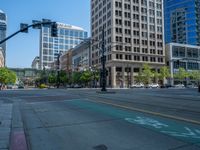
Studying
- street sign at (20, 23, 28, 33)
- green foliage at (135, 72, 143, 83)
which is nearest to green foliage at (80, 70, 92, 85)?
green foliage at (135, 72, 143, 83)

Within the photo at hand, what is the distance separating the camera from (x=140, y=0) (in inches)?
4220

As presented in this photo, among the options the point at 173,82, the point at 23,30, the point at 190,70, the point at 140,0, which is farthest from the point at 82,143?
the point at 190,70

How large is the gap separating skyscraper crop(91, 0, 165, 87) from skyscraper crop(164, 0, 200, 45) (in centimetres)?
3721

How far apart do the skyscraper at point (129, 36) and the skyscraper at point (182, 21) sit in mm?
37211

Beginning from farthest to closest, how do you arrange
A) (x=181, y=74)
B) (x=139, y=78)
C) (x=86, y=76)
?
(x=181, y=74)
(x=86, y=76)
(x=139, y=78)

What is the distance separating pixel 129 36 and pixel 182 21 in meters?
61.1

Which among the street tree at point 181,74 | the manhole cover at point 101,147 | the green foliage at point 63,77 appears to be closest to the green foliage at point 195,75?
the street tree at point 181,74

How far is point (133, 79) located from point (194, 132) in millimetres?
95254

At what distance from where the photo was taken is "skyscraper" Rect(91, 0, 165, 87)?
98125 mm

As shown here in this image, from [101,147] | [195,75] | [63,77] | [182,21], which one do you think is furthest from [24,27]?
[182,21]

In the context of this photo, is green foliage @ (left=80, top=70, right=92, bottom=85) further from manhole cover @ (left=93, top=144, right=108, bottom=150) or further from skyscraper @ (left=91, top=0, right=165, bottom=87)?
manhole cover @ (left=93, top=144, right=108, bottom=150)

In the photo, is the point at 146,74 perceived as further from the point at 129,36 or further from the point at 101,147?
the point at 101,147

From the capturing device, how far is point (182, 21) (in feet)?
488

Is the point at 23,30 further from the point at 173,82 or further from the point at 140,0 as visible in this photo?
the point at 173,82
